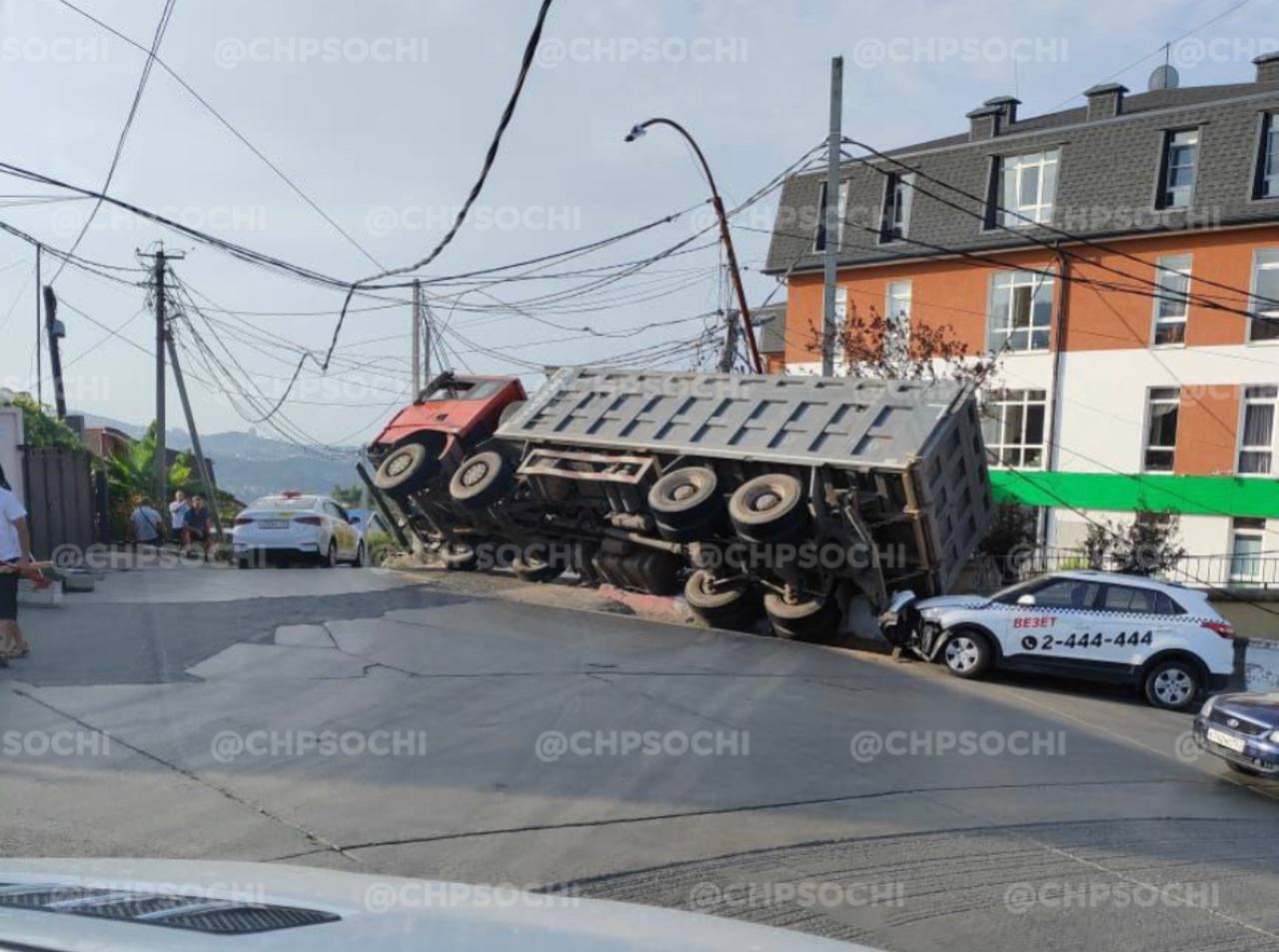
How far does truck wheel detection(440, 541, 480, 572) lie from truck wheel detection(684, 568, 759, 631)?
14.2 feet

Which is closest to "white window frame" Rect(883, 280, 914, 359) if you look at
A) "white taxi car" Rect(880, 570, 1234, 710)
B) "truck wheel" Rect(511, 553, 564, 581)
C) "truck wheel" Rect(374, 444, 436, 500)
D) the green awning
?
the green awning

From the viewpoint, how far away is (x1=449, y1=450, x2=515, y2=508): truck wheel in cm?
1552

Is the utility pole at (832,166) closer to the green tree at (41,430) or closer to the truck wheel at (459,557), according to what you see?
the truck wheel at (459,557)

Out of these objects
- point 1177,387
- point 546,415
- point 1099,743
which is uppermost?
point 1177,387

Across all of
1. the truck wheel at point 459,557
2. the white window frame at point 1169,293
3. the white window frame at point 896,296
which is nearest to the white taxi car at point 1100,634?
the truck wheel at point 459,557

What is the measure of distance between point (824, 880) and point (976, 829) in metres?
1.51

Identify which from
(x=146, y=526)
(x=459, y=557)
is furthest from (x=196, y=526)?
(x=459, y=557)

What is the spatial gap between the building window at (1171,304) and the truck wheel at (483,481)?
17.4m

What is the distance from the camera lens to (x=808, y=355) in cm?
3319

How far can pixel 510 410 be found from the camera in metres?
16.9

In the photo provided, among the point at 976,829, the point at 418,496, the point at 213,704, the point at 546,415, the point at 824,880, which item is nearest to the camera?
the point at 824,880

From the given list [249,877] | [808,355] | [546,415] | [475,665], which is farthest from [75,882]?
[808,355]

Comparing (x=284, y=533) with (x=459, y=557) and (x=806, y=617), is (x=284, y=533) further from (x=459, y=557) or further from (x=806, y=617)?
(x=806, y=617)

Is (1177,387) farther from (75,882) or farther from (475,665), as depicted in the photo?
(75,882)
